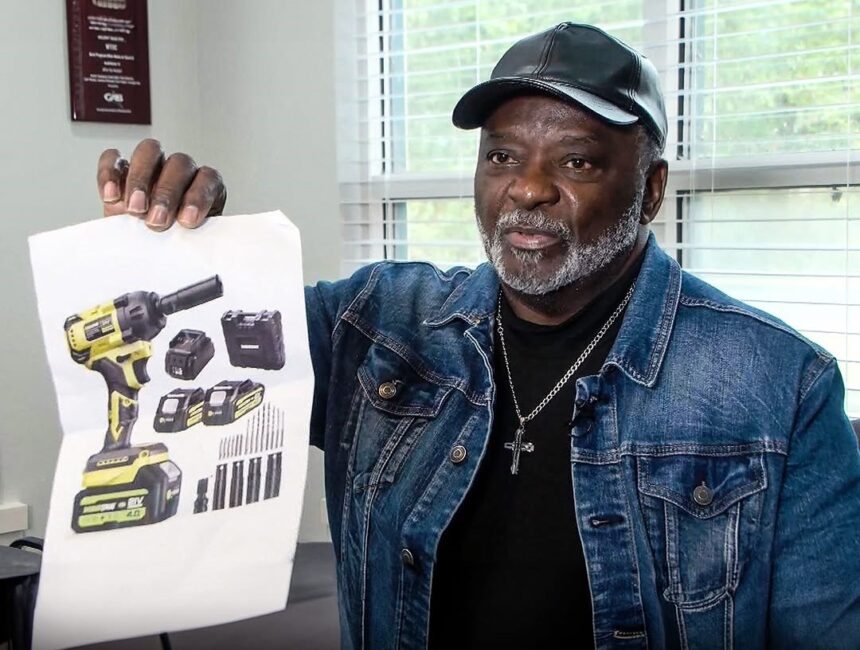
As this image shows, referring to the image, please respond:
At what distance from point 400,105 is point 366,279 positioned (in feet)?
4.62

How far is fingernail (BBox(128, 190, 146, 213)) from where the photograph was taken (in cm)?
95

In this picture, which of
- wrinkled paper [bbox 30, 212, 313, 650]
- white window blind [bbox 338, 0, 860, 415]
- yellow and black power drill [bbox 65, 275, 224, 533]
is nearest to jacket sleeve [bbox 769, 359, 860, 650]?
wrinkled paper [bbox 30, 212, 313, 650]

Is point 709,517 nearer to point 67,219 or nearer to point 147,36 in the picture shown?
point 67,219

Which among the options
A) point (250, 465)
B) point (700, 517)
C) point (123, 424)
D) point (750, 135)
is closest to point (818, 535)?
point (700, 517)

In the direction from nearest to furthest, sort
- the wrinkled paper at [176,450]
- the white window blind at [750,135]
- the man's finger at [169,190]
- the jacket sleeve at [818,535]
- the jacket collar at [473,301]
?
the wrinkled paper at [176,450], the man's finger at [169,190], the jacket sleeve at [818,535], the jacket collar at [473,301], the white window blind at [750,135]

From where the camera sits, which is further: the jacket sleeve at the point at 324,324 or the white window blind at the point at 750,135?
the white window blind at the point at 750,135

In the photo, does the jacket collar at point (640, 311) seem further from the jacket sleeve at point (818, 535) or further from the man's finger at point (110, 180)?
the man's finger at point (110, 180)

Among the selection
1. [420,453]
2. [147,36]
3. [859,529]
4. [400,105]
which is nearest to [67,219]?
[147,36]

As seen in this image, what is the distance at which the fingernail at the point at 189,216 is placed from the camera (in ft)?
3.10

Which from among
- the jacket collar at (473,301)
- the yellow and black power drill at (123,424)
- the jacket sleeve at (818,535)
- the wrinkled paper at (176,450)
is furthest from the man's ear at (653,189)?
the yellow and black power drill at (123,424)

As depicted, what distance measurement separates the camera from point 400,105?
2719 mm

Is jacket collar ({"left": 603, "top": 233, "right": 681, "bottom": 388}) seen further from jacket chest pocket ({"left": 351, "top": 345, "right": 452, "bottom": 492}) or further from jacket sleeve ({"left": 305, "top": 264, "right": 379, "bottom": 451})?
jacket sleeve ({"left": 305, "top": 264, "right": 379, "bottom": 451})

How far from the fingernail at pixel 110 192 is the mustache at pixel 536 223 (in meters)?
0.47

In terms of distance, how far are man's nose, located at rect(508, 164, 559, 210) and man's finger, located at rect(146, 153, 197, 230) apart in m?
0.40
